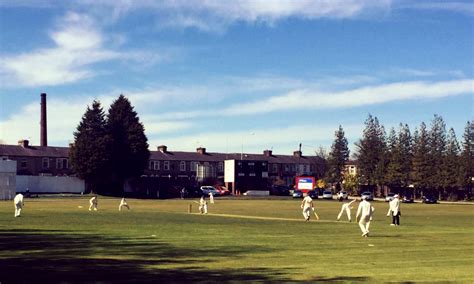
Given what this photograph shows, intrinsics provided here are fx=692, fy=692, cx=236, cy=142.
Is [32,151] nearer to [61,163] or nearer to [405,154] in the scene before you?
[61,163]

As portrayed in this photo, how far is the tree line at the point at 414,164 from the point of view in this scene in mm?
122312

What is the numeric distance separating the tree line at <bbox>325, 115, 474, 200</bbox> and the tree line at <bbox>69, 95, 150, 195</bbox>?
144 feet

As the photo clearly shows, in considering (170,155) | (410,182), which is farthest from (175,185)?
(410,182)

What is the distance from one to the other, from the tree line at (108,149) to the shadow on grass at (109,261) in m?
87.3

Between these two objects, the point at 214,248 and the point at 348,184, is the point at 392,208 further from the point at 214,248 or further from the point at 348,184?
the point at 348,184

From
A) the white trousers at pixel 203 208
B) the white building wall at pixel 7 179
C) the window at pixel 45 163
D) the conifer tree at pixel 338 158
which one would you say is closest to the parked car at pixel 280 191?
the conifer tree at pixel 338 158

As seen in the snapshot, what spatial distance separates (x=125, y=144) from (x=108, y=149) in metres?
3.79

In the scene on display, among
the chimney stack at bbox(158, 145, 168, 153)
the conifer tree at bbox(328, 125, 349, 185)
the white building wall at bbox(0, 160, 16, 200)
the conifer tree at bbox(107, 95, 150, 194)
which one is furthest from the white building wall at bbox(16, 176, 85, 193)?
the conifer tree at bbox(328, 125, 349, 185)

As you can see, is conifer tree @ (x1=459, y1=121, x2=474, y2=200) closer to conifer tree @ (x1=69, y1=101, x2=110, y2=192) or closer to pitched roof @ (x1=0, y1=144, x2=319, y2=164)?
pitched roof @ (x1=0, y1=144, x2=319, y2=164)

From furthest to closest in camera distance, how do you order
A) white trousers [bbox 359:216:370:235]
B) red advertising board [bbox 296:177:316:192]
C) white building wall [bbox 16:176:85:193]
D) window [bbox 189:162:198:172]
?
window [bbox 189:162:198:172]
red advertising board [bbox 296:177:316:192]
white building wall [bbox 16:176:85:193]
white trousers [bbox 359:216:370:235]

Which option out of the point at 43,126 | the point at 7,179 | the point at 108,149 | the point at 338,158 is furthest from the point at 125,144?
the point at 338,158

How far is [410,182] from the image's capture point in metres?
127

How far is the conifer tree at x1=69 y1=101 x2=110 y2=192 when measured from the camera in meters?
112

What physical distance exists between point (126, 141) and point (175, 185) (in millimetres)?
16462
